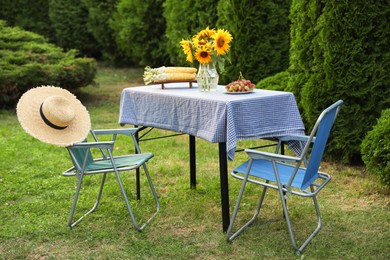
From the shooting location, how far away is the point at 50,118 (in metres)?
4.77

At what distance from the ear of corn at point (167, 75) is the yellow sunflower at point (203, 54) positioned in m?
0.36

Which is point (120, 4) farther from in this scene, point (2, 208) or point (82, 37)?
point (2, 208)

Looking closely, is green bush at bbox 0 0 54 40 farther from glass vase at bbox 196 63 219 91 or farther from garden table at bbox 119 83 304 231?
glass vase at bbox 196 63 219 91

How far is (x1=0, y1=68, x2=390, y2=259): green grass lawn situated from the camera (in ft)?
14.4

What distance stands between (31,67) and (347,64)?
542 cm

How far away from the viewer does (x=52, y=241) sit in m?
4.65

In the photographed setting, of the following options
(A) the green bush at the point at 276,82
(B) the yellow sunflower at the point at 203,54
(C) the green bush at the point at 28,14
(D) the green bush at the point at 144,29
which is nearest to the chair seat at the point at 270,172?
(B) the yellow sunflower at the point at 203,54

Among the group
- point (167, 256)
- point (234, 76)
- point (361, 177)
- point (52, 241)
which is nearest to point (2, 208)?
point (52, 241)

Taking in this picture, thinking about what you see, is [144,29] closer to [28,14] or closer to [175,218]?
[28,14]

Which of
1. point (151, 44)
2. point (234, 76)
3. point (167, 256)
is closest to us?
point (167, 256)

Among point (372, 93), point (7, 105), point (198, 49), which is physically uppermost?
point (198, 49)

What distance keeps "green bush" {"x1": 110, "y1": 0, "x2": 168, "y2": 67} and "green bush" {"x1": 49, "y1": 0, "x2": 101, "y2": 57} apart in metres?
2.01

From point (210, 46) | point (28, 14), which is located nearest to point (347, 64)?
point (210, 46)

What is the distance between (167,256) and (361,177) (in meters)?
2.61
